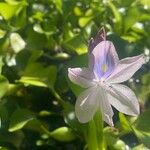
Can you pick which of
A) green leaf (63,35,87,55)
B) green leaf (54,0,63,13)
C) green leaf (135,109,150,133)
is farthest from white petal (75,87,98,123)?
green leaf (54,0,63,13)

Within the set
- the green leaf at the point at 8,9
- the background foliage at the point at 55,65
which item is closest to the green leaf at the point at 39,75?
the background foliage at the point at 55,65

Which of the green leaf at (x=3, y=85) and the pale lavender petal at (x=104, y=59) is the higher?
the pale lavender petal at (x=104, y=59)

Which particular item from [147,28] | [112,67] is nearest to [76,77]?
[112,67]

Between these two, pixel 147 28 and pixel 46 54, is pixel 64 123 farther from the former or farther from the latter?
pixel 147 28

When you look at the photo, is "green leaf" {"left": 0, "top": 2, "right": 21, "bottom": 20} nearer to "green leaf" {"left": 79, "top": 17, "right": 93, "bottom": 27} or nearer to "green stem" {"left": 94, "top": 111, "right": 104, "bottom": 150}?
"green leaf" {"left": 79, "top": 17, "right": 93, "bottom": 27}

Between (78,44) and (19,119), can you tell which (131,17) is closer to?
(78,44)

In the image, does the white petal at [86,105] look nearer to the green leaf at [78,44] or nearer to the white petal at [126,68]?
the white petal at [126,68]

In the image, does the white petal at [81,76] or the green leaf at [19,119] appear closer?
the white petal at [81,76]

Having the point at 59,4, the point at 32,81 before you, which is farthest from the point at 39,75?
the point at 59,4
